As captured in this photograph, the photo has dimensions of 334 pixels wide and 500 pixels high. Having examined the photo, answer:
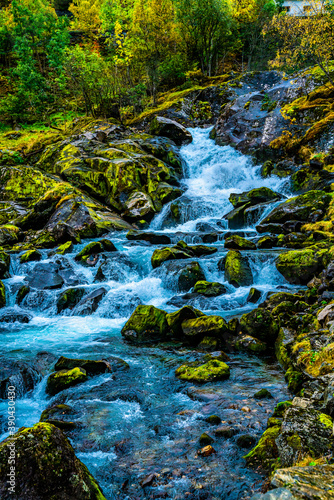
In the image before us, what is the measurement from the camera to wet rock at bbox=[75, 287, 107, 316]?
1221 cm

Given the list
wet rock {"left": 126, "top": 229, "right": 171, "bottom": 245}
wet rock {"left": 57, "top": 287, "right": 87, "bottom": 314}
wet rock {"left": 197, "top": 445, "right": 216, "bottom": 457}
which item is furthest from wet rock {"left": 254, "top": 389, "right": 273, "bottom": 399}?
wet rock {"left": 126, "top": 229, "right": 171, "bottom": 245}

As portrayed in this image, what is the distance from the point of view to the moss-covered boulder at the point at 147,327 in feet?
32.0

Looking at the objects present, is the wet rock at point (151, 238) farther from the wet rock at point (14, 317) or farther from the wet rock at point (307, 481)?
the wet rock at point (307, 481)

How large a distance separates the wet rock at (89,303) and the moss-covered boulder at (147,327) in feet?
8.33

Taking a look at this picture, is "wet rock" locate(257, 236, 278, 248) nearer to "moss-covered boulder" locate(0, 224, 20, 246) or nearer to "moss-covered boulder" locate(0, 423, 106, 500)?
"moss-covered boulder" locate(0, 423, 106, 500)

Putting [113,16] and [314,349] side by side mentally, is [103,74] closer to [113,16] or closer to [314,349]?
[113,16]

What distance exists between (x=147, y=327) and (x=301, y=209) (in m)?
10.8

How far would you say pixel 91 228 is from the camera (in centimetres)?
1925

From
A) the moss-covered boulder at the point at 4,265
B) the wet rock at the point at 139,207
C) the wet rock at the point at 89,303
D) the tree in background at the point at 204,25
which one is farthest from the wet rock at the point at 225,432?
the tree in background at the point at 204,25

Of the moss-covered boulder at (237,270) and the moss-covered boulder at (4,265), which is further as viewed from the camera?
the moss-covered boulder at (4,265)

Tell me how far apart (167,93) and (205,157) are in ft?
51.2

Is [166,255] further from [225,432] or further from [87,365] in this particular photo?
[225,432]

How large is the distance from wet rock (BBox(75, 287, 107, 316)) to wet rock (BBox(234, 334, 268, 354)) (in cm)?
581

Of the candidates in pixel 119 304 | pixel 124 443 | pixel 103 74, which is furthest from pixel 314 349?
pixel 103 74
